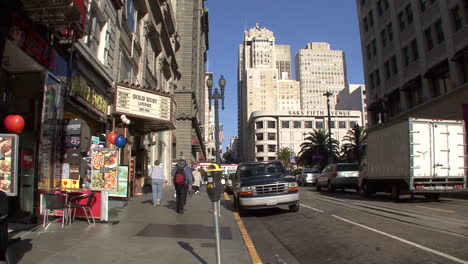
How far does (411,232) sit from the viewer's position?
7750 millimetres

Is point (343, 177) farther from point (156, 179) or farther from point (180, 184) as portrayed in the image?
point (180, 184)

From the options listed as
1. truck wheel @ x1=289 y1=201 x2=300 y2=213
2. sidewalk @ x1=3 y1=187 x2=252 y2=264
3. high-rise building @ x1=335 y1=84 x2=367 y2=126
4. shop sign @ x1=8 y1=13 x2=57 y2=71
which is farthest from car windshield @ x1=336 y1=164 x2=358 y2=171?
high-rise building @ x1=335 y1=84 x2=367 y2=126

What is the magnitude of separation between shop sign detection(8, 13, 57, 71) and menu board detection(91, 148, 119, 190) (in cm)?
275

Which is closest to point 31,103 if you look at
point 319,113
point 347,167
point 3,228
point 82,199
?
point 82,199

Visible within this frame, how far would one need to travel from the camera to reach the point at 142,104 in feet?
56.1

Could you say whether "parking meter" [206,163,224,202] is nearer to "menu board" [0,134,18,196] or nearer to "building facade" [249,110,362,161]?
"menu board" [0,134,18,196]

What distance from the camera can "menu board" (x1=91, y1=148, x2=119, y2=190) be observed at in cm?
998

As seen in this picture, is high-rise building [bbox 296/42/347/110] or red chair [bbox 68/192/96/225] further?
high-rise building [bbox 296/42/347/110]

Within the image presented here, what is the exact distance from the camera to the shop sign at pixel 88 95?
38.2 feet

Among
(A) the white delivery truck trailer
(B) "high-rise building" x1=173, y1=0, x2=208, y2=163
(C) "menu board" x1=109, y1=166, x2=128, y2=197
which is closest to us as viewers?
(C) "menu board" x1=109, y1=166, x2=128, y2=197

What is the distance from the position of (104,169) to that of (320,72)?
194 meters

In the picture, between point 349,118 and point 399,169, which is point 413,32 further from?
point 349,118

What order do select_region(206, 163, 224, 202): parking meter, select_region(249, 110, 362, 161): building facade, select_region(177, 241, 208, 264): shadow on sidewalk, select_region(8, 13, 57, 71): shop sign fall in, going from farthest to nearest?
select_region(249, 110, 362, 161): building facade < select_region(8, 13, 57, 71): shop sign < select_region(177, 241, 208, 264): shadow on sidewalk < select_region(206, 163, 224, 202): parking meter

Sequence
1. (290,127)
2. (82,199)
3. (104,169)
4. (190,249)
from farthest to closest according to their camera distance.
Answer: (290,127) < (104,169) < (82,199) < (190,249)
